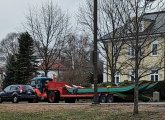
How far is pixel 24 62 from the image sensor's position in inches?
2564

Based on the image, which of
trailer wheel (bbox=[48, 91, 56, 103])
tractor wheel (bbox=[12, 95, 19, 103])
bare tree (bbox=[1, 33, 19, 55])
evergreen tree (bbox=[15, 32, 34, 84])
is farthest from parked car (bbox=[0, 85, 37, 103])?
bare tree (bbox=[1, 33, 19, 55])

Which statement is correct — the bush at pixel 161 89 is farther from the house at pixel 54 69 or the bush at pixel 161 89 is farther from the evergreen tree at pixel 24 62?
the evergreen tree at pixel 24 62

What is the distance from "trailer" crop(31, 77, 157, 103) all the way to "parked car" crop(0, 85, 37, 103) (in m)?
1.51

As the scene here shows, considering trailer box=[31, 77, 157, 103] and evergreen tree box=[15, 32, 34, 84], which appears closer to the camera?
trailer box=[31, 77, 157, 103]

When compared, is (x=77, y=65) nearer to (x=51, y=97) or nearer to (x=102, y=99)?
(x=51, y=97)

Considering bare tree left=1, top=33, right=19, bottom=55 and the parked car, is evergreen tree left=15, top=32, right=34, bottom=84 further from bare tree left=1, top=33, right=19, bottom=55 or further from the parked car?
bare tree left=1, top=33, right=19, bottom=55

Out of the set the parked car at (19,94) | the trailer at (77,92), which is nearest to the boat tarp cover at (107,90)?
the trailer at (77,92)

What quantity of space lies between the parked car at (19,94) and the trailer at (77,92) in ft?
4.95

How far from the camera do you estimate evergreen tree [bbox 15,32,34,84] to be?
212 ft

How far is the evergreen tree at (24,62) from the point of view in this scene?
6456 centimetres

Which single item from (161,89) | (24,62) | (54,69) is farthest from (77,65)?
(161,89)

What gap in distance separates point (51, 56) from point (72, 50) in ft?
76.6

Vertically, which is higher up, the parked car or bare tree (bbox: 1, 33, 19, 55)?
bare tree (bbox: 1, 33, 19, 55)

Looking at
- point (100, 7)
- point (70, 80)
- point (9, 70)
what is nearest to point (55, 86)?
point (100, 7)
